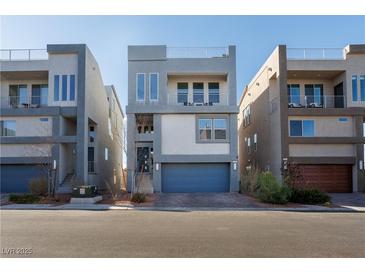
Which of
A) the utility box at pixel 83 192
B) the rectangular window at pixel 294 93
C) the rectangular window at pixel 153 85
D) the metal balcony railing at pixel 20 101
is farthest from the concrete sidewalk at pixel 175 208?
the rectangular window at pixel 294 93

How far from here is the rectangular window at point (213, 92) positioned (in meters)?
27.3

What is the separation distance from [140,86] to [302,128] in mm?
13168

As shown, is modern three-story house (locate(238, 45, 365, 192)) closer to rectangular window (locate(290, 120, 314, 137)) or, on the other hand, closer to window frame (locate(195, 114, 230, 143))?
rectangular window (locate(290, 120, 314, 137))

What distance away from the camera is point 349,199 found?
70.7 ft

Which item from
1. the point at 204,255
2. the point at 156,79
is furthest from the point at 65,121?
the point at 204,255

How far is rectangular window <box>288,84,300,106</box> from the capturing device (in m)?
28.1

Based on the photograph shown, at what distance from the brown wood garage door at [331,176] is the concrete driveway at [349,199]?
115 centimetres

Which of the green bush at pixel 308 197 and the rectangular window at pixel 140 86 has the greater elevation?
the rectangular window at pixel 140 86

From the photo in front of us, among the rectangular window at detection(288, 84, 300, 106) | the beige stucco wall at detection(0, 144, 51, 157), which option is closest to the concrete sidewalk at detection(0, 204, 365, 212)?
the beige stucco wall at detection(0, 144, 51, 157)

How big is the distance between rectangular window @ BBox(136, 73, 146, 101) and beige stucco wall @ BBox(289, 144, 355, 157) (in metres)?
12.2

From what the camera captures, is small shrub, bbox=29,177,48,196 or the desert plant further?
the desert plant

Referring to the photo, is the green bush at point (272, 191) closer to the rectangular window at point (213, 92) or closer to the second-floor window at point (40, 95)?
the rectangular window at point (213, 92)

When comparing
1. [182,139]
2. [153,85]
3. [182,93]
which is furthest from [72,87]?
[182,139]

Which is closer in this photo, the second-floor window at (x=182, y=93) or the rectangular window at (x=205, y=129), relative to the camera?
the rectangular window at (x=205, y=129)
